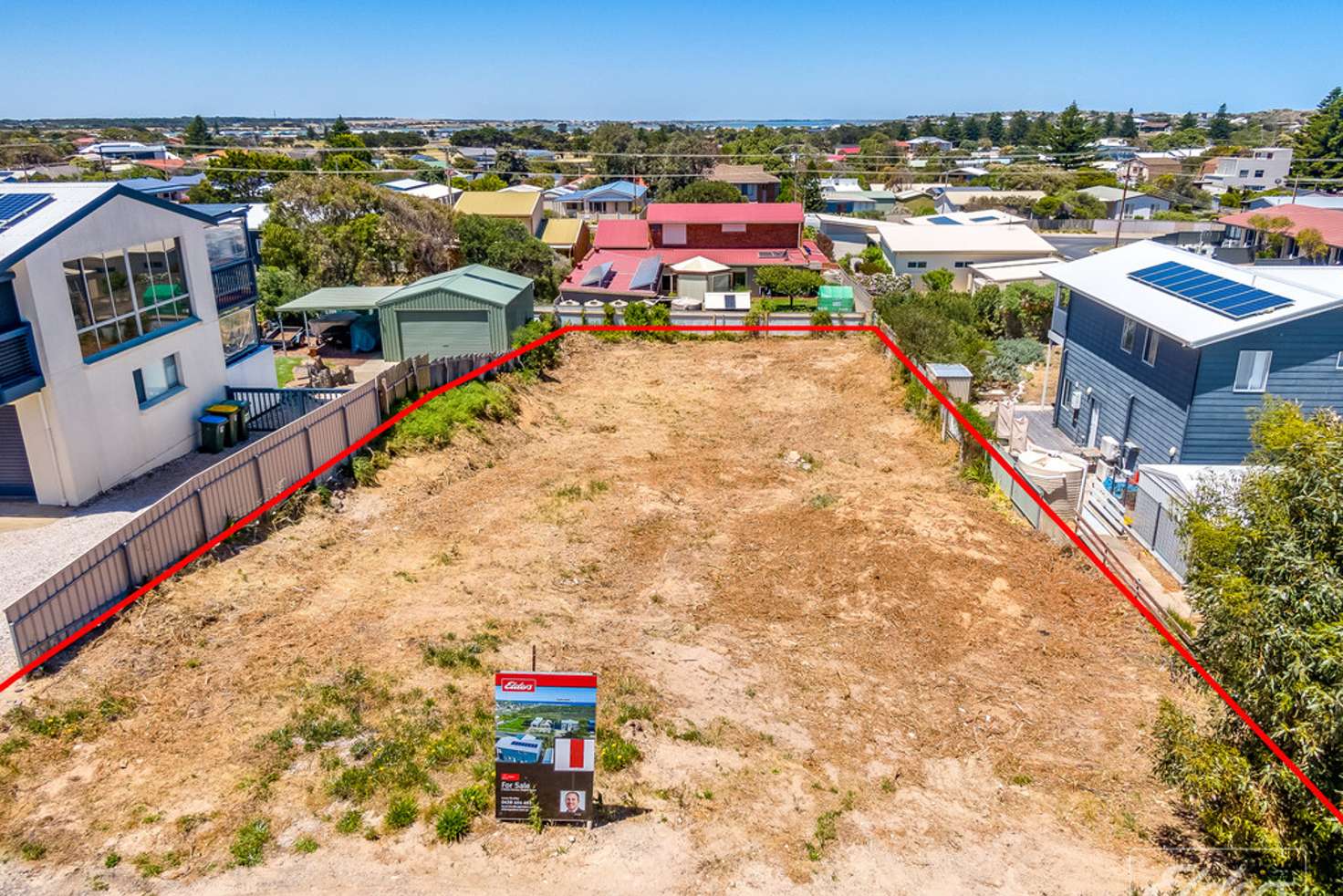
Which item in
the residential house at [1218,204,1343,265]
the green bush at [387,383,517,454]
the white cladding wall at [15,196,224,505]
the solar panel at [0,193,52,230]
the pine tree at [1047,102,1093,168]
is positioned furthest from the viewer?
the pine tree at [1047,102,1093,168]

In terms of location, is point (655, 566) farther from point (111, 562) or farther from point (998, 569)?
point (111, 562)

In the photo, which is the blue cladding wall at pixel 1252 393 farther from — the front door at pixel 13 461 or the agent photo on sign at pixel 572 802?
the front door at pixel 13 461

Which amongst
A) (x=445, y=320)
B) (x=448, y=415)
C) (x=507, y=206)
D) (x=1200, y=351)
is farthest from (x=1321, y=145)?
(x=448, y=415)

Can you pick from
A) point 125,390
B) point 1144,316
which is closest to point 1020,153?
point 1144,316

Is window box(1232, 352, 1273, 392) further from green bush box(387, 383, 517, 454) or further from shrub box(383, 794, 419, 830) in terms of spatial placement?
shrub box(383, 794, 419, 830)

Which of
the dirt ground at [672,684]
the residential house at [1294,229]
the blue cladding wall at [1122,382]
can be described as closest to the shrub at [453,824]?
the dirt ground at [672,684]

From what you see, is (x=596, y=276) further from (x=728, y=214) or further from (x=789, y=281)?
(x=728, y=214)

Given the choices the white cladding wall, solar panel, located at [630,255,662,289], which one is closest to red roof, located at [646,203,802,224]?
solar panel, located at [630,255,662,289]
